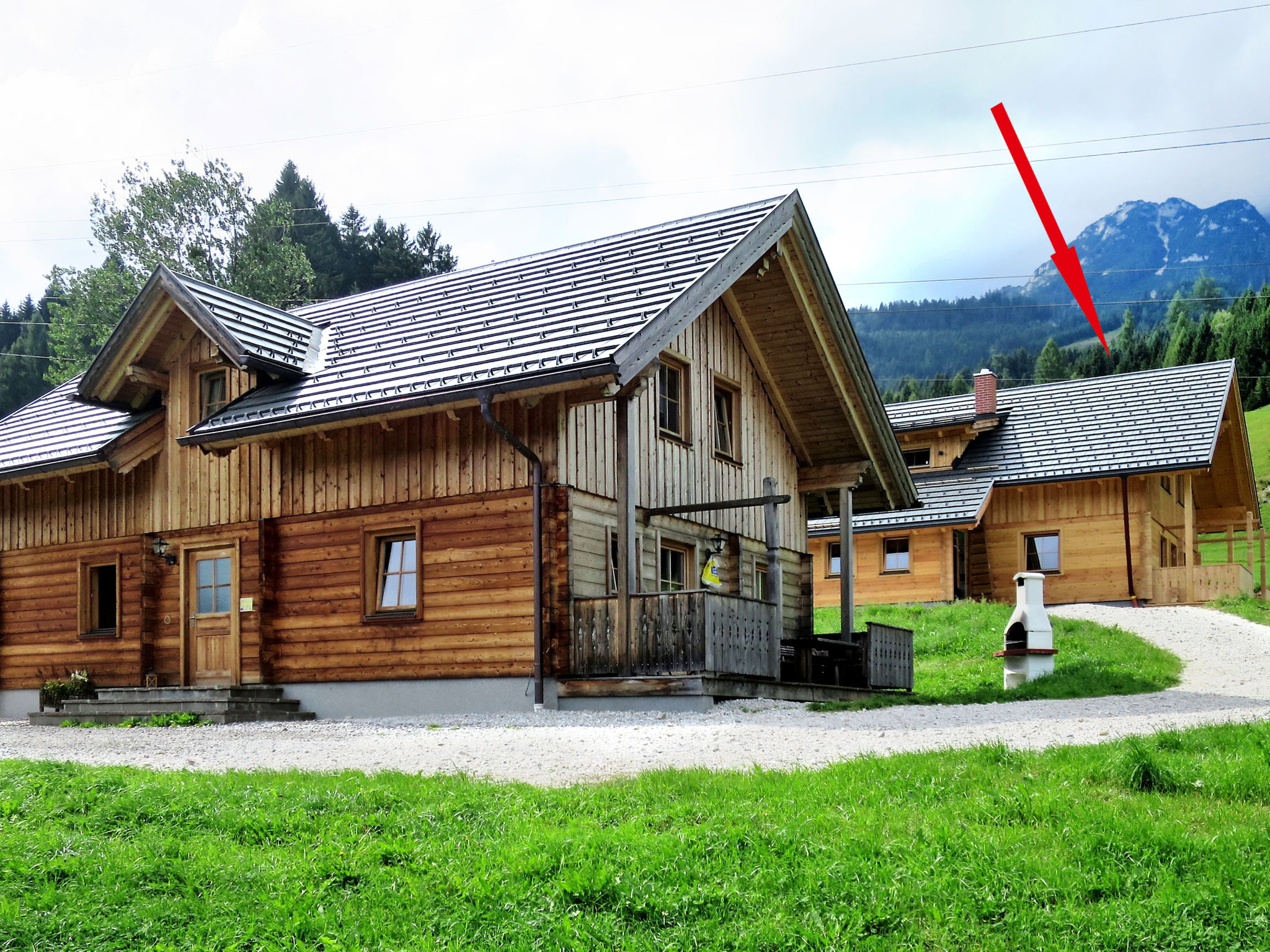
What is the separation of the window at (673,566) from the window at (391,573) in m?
3.28

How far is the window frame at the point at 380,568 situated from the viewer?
1631 centimetres

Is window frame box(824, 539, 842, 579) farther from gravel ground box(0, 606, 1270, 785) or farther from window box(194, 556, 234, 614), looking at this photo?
window box(194, 556, 234, 614)

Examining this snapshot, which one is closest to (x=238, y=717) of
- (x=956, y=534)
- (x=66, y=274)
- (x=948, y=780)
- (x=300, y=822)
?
(x=300, y=822)

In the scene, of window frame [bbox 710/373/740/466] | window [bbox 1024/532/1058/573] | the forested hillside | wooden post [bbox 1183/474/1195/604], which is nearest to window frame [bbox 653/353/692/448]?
window frame [bbox 710/373/740/466]

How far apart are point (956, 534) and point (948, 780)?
24.8 metres

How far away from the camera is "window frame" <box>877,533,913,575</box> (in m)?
32.1

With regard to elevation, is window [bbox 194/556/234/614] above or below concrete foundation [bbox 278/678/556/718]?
above

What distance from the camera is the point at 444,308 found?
18828 millimetres

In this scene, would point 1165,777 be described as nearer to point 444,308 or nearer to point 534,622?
point 534,622

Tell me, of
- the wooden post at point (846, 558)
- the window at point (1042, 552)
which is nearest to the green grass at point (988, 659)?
the wooden post at point (846, 558)

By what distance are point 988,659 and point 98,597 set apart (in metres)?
14.9

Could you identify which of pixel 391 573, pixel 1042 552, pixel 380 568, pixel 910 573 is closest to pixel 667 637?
pixel 391 573

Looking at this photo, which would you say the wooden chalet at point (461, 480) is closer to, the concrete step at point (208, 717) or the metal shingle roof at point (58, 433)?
the metal shingle roof at point (58, 433)

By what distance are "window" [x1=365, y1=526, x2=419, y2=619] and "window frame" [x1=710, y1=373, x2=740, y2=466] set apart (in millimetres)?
4969
